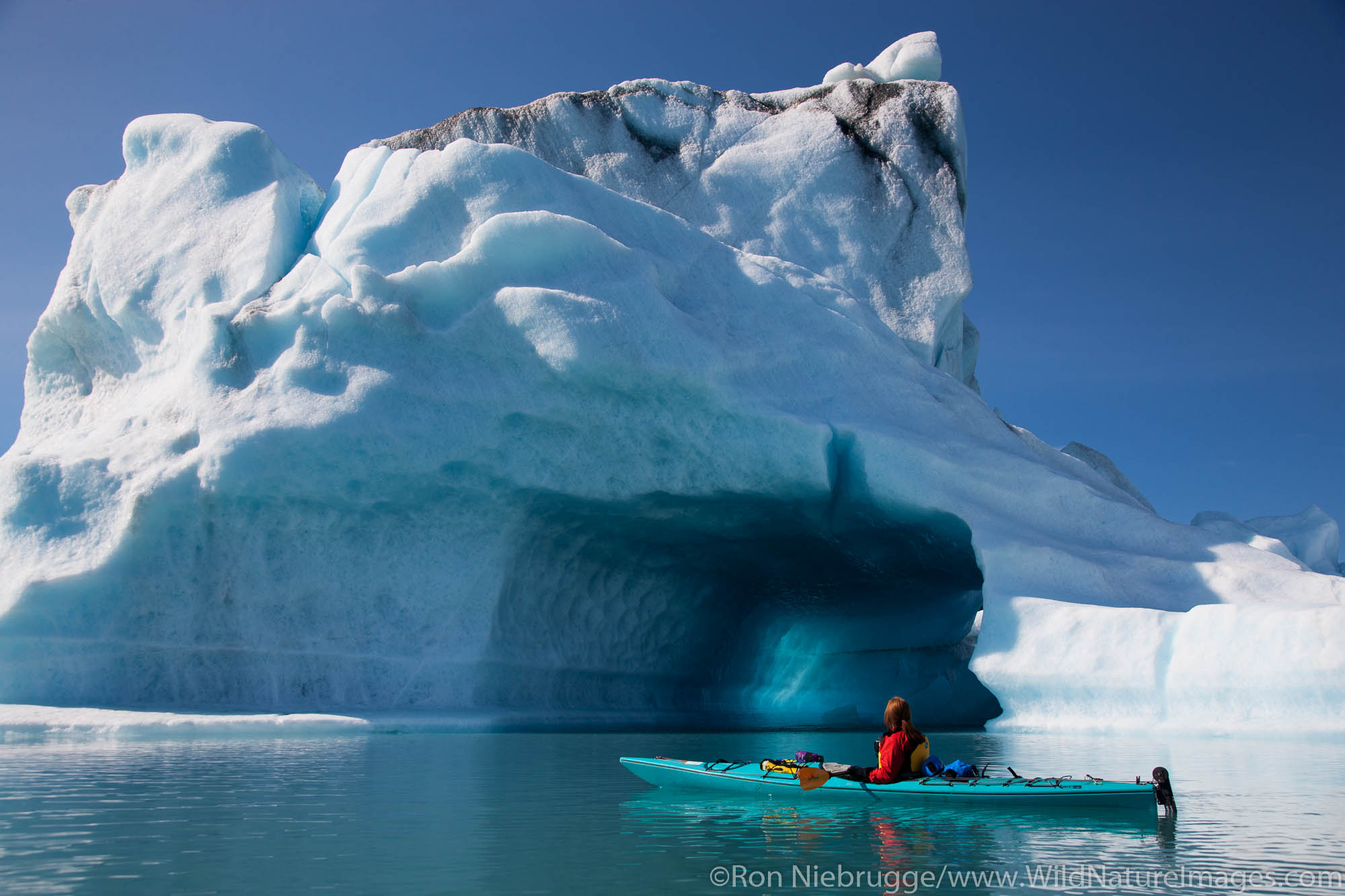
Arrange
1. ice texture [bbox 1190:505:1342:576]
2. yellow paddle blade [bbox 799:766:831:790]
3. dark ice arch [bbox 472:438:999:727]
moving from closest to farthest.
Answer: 1. yellow paddle blade [bbox 799:766:831:790]
2. dark ice arch [bbox 472:438:999:727]
3. ice texture [bbox 1190:505:1342:576]

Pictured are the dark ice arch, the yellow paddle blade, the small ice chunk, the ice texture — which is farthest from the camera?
the ice texture

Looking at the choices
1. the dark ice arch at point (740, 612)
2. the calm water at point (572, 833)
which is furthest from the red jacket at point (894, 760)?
the dark ice arch at point (740, 612)

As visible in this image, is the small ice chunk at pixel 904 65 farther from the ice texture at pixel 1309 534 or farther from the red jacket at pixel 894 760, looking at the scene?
the red jacket at pixel 894 760

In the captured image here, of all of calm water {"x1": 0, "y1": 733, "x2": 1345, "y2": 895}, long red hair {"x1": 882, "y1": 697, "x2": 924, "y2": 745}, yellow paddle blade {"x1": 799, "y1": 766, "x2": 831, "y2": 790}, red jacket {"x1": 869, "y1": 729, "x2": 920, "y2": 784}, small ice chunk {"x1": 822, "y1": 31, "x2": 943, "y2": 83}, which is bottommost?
calm water {"x1": 0, "y1": 733, "x2": 1345, "y2": 895}

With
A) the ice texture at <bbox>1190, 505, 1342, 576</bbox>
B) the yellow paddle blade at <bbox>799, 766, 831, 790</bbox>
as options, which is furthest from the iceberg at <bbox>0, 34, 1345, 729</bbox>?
the ice texture at <bbox>1190, 505, 1342, 576</bbox>

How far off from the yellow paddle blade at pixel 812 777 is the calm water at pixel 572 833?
148mm

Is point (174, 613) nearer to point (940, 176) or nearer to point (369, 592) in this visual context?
point (369, 592)

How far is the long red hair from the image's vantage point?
20.6 ft

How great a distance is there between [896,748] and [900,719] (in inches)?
7.2

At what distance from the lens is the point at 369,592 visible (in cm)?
1282

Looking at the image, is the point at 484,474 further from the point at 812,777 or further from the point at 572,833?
the point at 572,833

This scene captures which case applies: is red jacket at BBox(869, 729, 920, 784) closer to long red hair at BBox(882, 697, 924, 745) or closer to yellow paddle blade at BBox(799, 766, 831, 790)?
long red hair at BBox(882, 697, 924, 745)

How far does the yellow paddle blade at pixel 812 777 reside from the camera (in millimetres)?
6379

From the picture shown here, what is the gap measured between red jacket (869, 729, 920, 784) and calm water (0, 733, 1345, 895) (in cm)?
22
